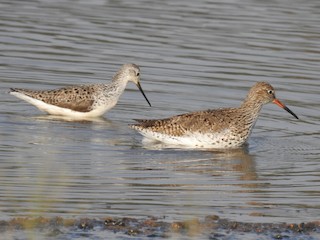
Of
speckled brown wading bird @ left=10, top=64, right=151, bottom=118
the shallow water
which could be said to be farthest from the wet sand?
speckled brown wading bird @ left=10, top=64, right=151, bottom=118

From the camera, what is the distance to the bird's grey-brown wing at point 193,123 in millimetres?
15211

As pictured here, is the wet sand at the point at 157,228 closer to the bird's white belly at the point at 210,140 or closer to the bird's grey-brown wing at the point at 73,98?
the bird's white belly at the point at 210,140

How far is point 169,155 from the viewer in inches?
571

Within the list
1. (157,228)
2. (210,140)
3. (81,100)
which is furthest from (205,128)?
(157,228)

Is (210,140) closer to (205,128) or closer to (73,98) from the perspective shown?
(205,128)

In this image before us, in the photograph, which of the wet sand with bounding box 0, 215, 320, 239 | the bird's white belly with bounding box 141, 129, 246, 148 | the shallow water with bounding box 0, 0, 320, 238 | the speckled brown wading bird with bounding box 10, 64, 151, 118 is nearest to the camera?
the wet sand with bounding box 0, 215, 320, 239

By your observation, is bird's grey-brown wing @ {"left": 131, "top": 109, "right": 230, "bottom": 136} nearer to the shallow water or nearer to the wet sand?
the shallow water

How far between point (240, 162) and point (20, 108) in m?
4.85

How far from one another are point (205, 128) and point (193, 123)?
0.65 ft

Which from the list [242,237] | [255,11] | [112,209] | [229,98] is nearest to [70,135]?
[229,98]

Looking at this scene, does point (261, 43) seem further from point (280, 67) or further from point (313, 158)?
point (313, 158)

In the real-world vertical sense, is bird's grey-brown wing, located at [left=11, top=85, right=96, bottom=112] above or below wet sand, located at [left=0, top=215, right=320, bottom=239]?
below

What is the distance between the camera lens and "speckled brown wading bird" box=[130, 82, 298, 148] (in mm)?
15180

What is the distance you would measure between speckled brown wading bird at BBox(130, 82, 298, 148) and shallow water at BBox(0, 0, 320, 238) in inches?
8.6
